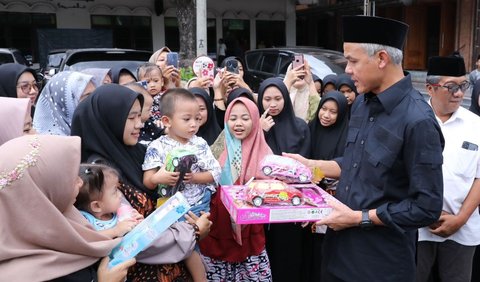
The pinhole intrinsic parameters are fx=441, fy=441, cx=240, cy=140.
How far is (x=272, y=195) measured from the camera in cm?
224

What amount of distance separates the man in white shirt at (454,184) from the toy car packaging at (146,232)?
1763 millimetres

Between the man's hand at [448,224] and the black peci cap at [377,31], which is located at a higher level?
the black peci cap at [377,31]

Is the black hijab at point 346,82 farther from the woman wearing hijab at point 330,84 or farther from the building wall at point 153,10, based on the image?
the building wall at point 153,10

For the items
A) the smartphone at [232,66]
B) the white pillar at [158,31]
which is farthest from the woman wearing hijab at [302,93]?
the white pillar at [158,31]

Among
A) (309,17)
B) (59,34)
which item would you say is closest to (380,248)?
(59,34)

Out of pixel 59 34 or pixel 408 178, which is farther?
pixel 59 34

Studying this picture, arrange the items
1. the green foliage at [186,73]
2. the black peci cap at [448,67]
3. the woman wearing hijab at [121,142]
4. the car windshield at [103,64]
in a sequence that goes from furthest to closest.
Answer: the car windshield at [103,64]
the green foliage at [186,73]
the black peci cap at [448,67]
the woman wearing hijab at [121,142]

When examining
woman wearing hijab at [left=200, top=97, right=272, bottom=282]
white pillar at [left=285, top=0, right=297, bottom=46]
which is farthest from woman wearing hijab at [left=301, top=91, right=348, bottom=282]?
white pillar at [left=285, top=0, right=297, bottom=46]

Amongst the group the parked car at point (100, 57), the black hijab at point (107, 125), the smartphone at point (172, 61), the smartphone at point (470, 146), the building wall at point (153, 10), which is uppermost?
the building wall at point (153, 10)

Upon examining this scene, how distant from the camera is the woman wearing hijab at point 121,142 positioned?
6.93ft

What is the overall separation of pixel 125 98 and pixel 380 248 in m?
1.45

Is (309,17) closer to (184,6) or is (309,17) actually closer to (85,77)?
(184,6)

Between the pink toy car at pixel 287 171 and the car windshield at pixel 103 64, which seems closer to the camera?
the pink toy car at pixel 287 171

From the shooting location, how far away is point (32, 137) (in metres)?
1.59
